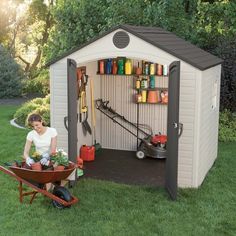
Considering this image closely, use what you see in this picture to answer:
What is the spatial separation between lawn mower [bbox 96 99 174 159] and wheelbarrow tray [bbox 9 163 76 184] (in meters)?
3.51

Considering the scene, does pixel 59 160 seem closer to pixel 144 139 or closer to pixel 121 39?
pixel 121 39

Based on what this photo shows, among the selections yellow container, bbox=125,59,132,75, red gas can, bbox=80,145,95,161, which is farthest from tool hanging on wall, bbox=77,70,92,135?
yellow container, bbox=125,59,132,75

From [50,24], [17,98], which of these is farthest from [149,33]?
[50,24]

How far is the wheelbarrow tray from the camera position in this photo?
7.17 metres

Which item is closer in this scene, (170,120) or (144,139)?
(170,120)

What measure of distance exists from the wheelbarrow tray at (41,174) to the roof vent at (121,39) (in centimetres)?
241

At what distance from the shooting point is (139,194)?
842 cm

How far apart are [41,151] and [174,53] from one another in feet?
8.95

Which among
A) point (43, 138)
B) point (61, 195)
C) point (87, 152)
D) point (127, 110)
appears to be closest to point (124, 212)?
point (61, 195)

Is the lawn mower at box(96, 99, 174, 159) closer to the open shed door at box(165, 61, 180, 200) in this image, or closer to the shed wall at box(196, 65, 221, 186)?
the shed wall at box(196, 65, 221, 186)

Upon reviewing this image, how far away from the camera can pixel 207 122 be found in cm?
956

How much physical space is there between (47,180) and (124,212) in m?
1.27

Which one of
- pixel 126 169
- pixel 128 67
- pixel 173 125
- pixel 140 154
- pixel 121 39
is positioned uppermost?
pixel 121 39

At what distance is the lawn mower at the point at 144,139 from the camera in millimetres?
10703
